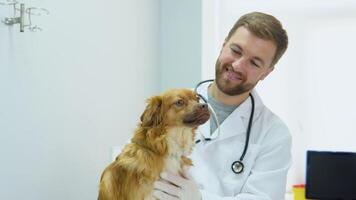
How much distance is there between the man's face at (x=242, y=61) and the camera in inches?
60.2

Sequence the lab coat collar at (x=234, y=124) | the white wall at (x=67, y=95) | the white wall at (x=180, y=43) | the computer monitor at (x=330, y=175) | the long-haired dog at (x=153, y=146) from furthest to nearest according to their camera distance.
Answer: the white wall at (x=180, y=43)
the computer monitor at (x=330, y=175)
the lab coat collar at (x=234, y=124)
the white wall at (x=67, y=95)
the long-haired dog at (x=153, y=146)

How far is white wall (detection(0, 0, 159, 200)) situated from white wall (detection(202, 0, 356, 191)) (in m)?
0.67

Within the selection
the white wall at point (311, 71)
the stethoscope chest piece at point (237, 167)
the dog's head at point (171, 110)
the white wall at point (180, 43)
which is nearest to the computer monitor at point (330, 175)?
the white wall at point (311, 71)

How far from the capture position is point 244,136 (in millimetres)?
1606

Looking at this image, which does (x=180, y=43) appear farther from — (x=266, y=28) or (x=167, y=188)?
(x=167, y=188)

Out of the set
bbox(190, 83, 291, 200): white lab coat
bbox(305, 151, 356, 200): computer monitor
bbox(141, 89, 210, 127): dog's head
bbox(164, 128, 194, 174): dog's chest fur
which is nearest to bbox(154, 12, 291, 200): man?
bbox(190, 83, 291, 200): white lab coat

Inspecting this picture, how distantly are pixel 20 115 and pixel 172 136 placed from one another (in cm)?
60

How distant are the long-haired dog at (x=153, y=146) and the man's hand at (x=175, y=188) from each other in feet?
0.11

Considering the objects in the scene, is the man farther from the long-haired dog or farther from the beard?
the long-haired dog

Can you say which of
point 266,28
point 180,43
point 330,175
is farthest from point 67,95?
point 330,175

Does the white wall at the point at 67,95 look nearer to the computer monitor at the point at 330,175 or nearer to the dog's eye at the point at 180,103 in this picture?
the dog's eye at the point at 180,103

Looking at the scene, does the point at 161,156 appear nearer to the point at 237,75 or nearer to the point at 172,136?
the point at 172,136

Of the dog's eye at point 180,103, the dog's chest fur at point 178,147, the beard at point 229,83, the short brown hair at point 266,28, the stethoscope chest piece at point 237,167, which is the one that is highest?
the short brown hair at point 266,28

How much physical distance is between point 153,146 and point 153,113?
0.35 feet
